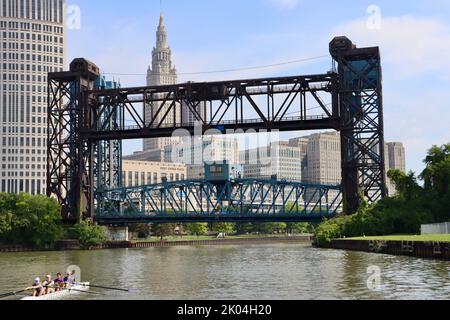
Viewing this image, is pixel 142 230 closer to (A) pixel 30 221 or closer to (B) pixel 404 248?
(A) pixel 30 221

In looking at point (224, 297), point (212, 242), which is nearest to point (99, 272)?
point (224, 297)

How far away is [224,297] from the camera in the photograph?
4275 cm

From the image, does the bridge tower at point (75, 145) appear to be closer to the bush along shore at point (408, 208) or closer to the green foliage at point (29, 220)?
the green foliage at point (29, 220)

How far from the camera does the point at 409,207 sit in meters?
96.8

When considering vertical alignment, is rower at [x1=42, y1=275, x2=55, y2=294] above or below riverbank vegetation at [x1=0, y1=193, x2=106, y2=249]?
below

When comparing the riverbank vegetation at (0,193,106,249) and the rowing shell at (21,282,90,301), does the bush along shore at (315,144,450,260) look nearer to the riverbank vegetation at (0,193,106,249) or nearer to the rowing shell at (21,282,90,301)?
the riverbank vegetation at (0,193,106,249)

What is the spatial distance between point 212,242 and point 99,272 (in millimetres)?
110257

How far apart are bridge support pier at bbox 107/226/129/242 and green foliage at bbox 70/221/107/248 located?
1325 cm

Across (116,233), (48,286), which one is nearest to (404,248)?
(48,286)

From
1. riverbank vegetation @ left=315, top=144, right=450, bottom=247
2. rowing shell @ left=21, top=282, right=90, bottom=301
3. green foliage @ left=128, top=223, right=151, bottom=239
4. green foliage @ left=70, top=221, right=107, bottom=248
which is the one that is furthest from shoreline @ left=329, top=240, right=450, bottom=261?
green foliage @ left=128, top=223, right=151, bottom=239

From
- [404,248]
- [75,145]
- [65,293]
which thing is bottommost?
[65,293]

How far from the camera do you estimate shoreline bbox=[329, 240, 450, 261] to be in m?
63.4

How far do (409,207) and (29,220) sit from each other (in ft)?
204
